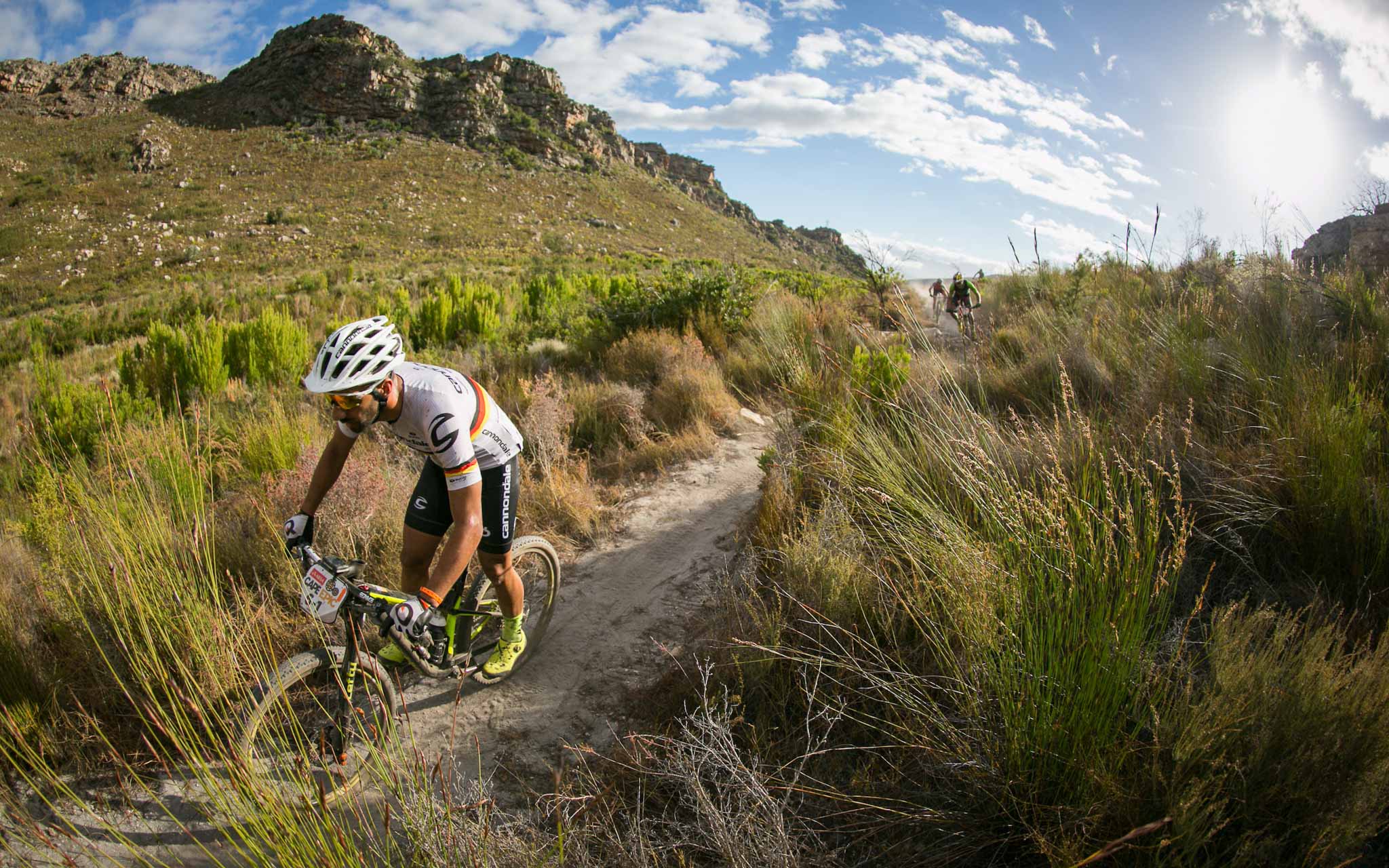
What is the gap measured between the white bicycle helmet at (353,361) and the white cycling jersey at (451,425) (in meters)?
0.19

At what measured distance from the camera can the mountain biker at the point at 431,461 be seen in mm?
2539

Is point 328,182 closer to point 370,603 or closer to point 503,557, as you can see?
point 503,557

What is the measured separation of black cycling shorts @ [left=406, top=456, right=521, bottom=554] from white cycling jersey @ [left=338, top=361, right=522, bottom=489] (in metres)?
0.09

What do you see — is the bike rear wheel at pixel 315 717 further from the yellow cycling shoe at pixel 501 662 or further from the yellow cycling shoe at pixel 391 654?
the yellow cycling shoe at pixel 501 662

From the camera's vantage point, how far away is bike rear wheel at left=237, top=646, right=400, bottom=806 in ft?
7.66

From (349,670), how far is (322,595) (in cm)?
75

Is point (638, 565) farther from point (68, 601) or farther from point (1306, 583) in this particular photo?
point (1306, 583)

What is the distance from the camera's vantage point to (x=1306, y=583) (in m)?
2.79

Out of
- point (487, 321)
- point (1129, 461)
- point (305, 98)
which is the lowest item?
point (1129, 461)

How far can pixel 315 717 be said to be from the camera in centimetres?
319

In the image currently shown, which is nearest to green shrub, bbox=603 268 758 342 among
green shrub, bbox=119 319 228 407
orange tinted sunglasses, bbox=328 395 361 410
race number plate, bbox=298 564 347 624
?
green shrub, bbox=119 319 228 407

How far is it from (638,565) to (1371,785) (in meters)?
3.83

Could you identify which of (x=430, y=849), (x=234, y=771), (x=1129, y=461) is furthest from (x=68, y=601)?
(x=1129, y=461)

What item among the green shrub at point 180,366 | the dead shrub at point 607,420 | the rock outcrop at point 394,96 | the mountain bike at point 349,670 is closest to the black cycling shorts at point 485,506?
the mountain bike at point 349,670
